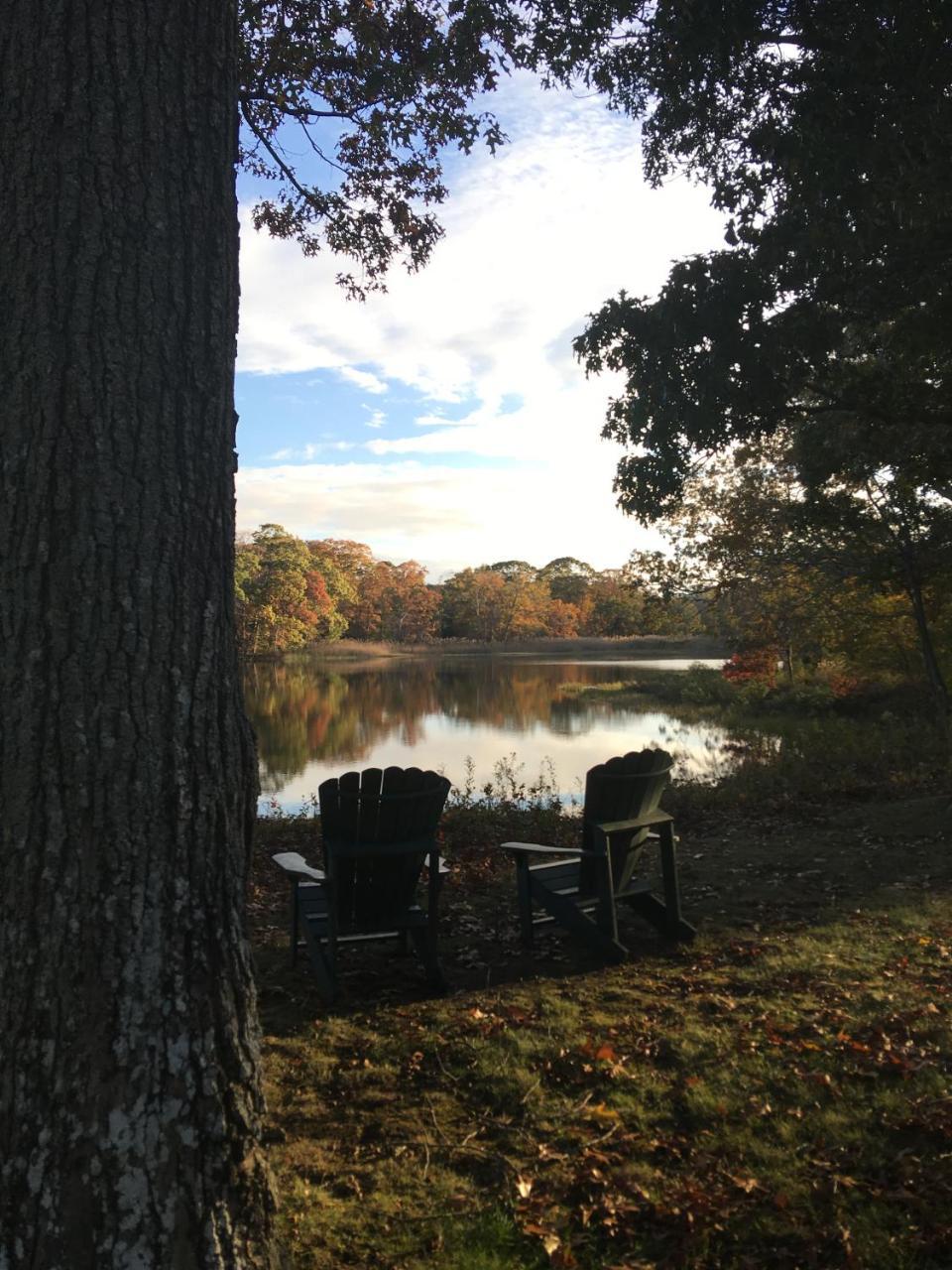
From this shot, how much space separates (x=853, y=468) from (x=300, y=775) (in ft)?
29.8

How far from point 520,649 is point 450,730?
1782 inches

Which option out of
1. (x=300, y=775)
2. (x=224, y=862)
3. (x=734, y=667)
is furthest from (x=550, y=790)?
(x=734, y=667)

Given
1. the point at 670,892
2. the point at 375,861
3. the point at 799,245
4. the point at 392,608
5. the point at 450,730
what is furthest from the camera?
the point at 392,608

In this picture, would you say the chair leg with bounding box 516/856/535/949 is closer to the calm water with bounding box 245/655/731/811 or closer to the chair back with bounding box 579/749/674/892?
the chair back with bounding box 579/749/674/892

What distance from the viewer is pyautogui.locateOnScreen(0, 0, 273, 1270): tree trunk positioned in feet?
5.46

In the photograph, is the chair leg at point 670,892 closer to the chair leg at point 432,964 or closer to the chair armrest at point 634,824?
the chair armrest at point 634,824

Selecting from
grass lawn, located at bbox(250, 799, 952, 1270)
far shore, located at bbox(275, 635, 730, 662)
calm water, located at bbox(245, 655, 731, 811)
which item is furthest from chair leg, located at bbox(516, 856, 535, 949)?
far shore, located at bbox(275, 635, 730, 662)

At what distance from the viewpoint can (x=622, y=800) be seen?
4344 mm

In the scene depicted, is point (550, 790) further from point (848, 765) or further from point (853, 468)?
point (853, 468)

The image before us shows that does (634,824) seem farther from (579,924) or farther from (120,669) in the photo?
(120,669)

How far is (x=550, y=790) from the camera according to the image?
10.7 m

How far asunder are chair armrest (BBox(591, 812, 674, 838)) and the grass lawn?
644mm

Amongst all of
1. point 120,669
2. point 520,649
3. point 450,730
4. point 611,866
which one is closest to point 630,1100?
point 611,866

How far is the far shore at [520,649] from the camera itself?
177 ft
